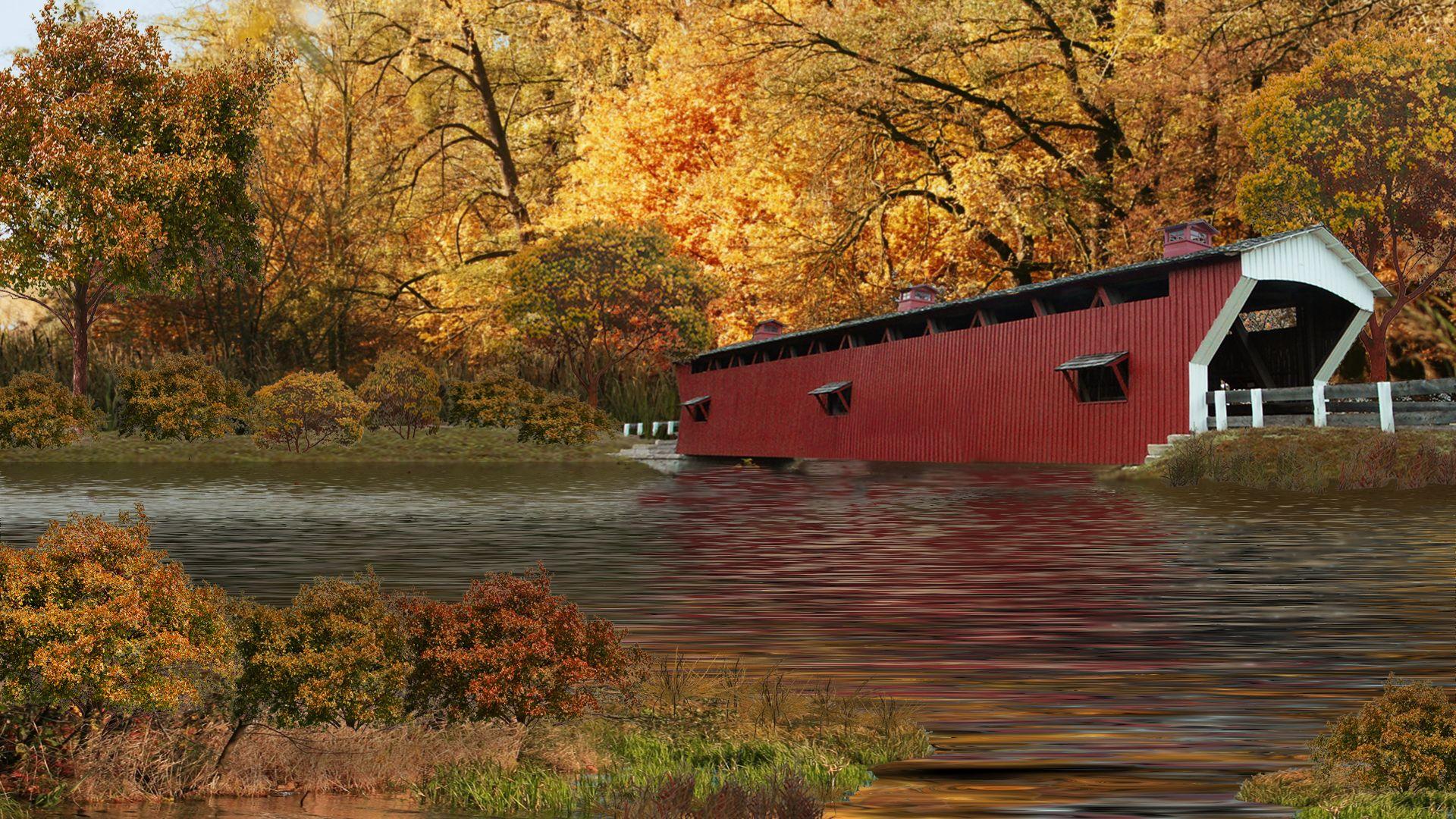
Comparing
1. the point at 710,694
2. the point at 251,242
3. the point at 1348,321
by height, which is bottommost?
the point at 710,694

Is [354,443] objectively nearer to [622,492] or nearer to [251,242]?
[251,242]

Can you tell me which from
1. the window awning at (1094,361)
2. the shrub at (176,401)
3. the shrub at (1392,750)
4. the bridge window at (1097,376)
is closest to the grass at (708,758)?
the shrub at (1392,750)

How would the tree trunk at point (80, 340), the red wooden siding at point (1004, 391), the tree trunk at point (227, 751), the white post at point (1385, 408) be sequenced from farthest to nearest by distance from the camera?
the tree trunk at point (80, 340)
the red wooden siding at point (1004, 391)
the white post at point (1385, 408)
the tree trunk at point (227, 751)

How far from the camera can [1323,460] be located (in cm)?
2595

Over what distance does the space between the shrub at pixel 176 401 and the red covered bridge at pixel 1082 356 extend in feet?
51.8

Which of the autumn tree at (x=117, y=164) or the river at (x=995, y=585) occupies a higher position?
the autumn tree at (x=117, y=164)

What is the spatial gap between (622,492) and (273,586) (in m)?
17.0

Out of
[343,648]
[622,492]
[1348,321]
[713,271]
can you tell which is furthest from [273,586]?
[713,271]

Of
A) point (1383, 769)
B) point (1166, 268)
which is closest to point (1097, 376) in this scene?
point (1166, 268)

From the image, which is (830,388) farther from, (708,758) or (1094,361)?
(708,758)

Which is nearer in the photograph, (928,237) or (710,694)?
(710,694)

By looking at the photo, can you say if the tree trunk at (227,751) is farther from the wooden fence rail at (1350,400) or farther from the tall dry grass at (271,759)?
the wooden fence rail at (1350,400)

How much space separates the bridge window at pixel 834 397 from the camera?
36688mm

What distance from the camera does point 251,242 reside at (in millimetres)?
41719
